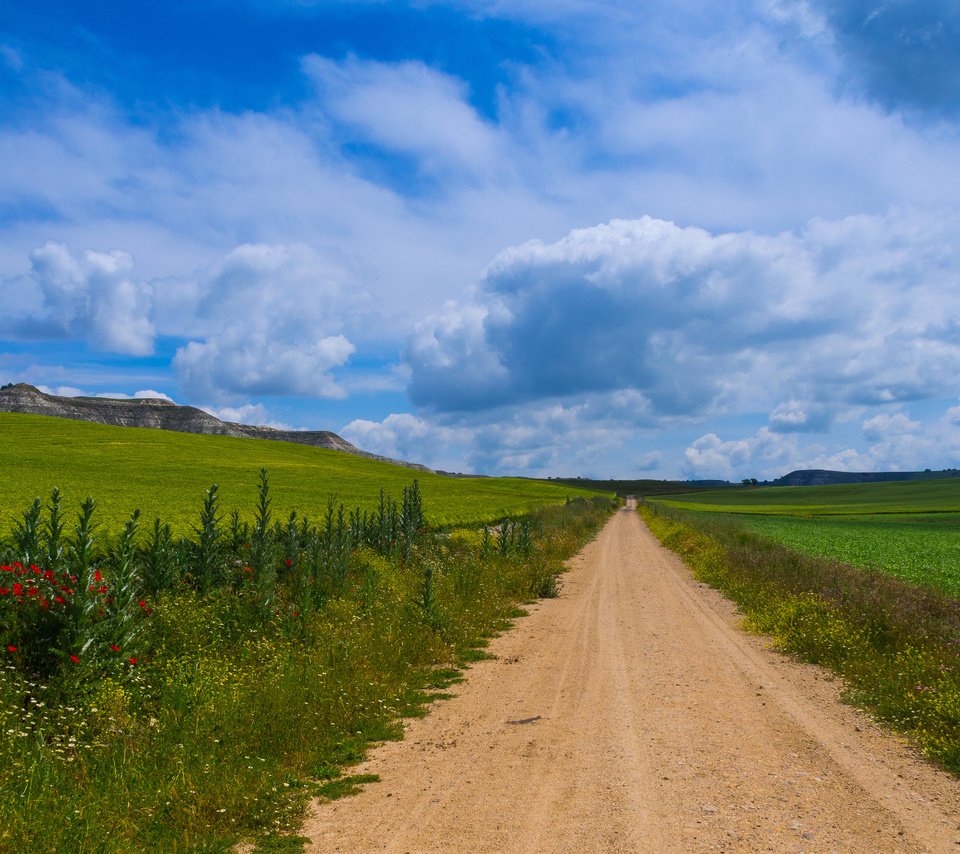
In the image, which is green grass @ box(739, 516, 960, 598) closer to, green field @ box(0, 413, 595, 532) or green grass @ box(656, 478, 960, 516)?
green field @ box(0, 413, 595, 532)

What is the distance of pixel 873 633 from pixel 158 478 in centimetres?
3711

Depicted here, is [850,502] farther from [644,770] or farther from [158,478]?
[644,770]

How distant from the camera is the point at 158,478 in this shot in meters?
38.7

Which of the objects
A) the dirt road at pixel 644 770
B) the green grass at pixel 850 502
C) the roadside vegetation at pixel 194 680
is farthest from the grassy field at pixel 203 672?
the green grass at pixel 850 502

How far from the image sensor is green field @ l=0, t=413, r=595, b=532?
26750 millimetres

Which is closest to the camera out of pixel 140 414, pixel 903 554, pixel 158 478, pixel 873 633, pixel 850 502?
pixel 873 633

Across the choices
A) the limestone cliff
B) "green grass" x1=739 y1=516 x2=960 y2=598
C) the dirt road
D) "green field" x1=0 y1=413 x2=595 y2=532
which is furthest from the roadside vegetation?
the limestone cliff

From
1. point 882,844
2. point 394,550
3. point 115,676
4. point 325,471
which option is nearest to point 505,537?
point 394,550

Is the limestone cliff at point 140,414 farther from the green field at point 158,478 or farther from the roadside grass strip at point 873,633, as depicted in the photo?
the roadside grass strip at point 873,633

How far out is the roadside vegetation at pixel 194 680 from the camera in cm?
554

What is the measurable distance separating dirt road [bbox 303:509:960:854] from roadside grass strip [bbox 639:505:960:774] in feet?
1.57

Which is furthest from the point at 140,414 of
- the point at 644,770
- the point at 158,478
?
the point at 644,770

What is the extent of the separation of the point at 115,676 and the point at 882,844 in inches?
314

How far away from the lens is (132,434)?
67.9 m
